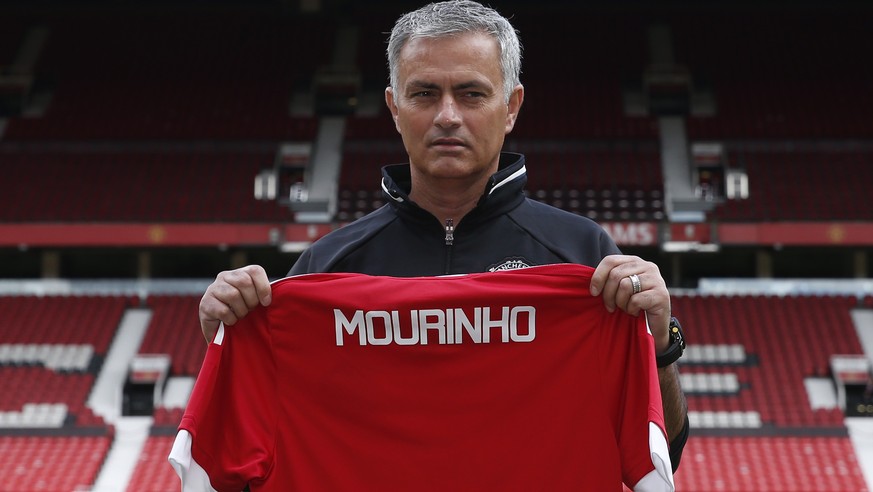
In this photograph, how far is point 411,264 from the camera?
253cm

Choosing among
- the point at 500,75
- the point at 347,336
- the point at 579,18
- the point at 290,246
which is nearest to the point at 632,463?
the point at 347,336

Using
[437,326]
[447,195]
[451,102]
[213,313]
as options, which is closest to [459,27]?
[451,102]

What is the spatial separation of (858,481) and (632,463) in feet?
34.9

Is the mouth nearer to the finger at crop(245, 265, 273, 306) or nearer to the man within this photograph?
the man

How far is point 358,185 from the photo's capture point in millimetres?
16953

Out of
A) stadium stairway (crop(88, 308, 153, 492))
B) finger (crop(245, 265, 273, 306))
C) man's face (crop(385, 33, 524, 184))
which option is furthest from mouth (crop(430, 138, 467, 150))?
stadium stairway (crop(88, 308, 153, 492))

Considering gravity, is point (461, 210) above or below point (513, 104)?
below

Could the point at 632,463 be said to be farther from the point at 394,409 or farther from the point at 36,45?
the point at 36,45

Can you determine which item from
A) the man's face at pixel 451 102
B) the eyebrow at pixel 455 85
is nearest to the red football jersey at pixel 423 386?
the man's face at pixel 451 102

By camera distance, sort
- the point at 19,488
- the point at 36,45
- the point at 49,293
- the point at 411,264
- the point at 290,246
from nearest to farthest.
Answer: the point at 411,264 → the point at 19,488 → the point at 290,246 → the point at 49,293 → the point at 36,45

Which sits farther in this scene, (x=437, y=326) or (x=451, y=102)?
(x=437, y=326)

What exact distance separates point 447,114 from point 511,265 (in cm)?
47

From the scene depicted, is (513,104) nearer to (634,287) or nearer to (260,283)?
(634,287)

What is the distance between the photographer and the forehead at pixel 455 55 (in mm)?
2250
